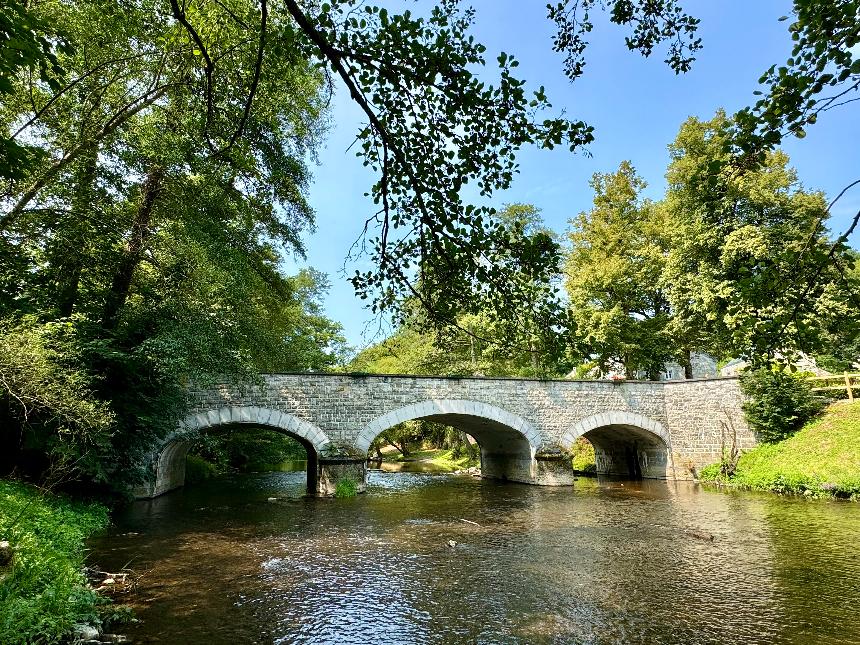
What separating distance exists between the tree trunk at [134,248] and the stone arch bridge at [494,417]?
3.02 m

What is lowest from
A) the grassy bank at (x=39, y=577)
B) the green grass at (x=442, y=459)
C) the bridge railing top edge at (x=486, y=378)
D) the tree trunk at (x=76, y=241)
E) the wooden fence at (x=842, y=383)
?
the green grass at (x=442, y=459)

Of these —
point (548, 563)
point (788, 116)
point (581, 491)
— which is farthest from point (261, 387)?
point (788, 116)

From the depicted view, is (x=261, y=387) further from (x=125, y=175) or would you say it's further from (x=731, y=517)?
(x=731, y=517)

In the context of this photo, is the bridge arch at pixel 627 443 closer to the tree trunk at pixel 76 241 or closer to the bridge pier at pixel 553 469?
the bridge pier at pixel 553 469

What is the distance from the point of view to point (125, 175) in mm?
9766

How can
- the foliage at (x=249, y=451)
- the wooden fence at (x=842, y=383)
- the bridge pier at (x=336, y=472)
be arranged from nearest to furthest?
the bridge pier at (x=336, y=472) → the wooden fence at (x=842, y=383) → the foliage at (x=249, y=451)

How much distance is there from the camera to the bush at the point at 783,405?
13820 millimetres

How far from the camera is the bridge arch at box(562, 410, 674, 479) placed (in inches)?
611

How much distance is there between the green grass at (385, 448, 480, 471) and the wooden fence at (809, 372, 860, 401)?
13416 mm

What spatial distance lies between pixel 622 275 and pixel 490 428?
27.1ft

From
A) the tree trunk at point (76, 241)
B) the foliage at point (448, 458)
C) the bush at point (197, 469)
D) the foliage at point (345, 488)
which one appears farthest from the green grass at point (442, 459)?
the tree trunk at point (76, 241)

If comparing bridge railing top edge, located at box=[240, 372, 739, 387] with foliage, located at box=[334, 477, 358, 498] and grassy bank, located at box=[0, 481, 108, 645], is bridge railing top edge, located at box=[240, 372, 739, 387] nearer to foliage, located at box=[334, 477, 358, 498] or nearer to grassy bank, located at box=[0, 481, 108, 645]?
foliage, located at box=[334, 477, 358, 498]

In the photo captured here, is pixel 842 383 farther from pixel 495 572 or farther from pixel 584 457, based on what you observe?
pixel 495 572

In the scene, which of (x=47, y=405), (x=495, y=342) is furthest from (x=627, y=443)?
(x=47, y=405)
